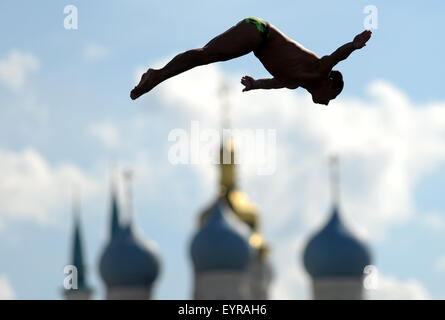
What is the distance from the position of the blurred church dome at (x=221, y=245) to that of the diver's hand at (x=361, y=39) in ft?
515

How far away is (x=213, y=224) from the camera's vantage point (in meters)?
188

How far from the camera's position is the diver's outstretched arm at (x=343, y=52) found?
2695 centimetres

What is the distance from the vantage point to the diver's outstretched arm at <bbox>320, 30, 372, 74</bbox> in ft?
88.4

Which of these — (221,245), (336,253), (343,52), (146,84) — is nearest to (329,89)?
(343,52)

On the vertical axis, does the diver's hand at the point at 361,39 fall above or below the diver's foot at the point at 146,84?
above

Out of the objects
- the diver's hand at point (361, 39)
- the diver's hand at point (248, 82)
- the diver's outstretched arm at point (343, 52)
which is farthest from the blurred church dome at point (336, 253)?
the diver's hand at point (361, 39)

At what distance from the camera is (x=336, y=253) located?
19088 centimetres

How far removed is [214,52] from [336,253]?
164858mm

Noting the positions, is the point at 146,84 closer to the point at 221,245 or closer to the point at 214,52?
the point at 214,52

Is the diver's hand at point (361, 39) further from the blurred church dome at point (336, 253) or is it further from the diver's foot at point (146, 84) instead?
the blurred church dome at point (336, 253)

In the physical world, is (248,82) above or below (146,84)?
above

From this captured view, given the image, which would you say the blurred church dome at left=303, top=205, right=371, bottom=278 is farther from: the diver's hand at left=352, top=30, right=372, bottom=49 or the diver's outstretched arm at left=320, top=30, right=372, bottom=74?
the diver's hand at left=352, top=30, right=372, bottom=49

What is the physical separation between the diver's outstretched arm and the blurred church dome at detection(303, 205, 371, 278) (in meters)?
162
